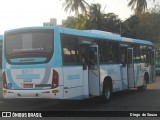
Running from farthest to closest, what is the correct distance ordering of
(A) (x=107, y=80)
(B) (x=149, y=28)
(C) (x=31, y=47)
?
1. (B) (x=149, y=28)
2. (A) (x=107, y=80)
3. (C) (x=31, y=47)

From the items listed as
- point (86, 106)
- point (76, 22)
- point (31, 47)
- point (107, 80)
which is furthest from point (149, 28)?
point (31, 47)

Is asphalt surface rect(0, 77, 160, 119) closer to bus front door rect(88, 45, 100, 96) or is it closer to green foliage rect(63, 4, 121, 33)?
bus front door rect(88, 45, 100, 96)

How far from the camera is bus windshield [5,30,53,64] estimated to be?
13430 mm

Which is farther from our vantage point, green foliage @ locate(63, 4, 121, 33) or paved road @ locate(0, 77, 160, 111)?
green foliage @ locate(63, 4, 121, 33)

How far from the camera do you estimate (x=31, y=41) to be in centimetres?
1357

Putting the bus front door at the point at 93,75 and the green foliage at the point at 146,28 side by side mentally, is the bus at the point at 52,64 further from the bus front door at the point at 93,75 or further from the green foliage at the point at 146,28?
the green foliage at the point at 146,28

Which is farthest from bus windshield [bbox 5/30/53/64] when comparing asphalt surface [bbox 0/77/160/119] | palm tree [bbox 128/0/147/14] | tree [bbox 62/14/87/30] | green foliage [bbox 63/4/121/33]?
palm tree [bbox 128/0/147/14]

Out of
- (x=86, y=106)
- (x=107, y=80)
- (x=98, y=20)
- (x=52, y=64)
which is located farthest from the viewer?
(x=98, y=20)

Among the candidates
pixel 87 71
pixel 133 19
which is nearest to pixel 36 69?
pixel 87 71

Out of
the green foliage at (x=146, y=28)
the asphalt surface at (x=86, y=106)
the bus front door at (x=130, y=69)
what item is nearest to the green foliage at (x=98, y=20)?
the green foliage at (x=146, y=28)

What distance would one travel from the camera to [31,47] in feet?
44.4

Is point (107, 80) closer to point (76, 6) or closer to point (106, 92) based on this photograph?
point (106, 92)

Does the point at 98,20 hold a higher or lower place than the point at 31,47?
higher

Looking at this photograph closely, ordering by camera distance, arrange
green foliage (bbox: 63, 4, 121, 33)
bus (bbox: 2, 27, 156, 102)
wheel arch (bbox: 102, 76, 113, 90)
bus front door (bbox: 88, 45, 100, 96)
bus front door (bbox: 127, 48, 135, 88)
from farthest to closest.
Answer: green foliage (bbox: 63, 4, 121, 33)
bus front door (bbox: 127, 48, 135, 88)
wheel arch (bbox: 102, 76, 113, 90)
bus front door (bbox: 88, 45, 100, 96)
bus (bbox: 2, 27, 156, 102)
